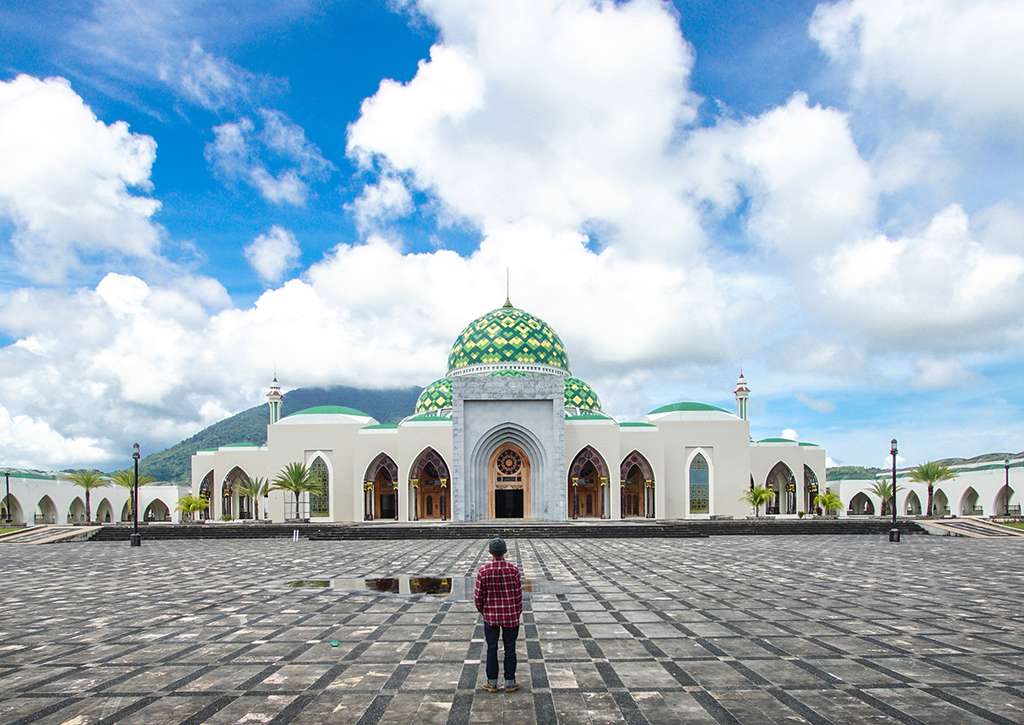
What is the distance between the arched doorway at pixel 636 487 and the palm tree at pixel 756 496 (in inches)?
183

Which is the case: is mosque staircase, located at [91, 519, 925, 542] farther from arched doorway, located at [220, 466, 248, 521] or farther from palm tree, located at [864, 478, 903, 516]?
palm tree, located at [864, 478, 903, 516]

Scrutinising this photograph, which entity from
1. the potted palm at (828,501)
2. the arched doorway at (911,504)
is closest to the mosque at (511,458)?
the potted palm at (828,501)

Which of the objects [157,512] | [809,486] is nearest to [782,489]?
[809,486]

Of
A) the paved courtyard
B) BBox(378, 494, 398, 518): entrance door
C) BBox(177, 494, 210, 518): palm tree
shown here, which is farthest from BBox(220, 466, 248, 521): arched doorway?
the paved courtyard

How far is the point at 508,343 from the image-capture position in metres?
37.2

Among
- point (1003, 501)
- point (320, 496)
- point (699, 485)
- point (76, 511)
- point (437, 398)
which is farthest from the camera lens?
point (76, 511)

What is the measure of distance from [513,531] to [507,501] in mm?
10600

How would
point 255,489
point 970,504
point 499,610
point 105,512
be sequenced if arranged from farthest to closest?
1. point 105,512
2. point 970,504
3. point 255,489
4. point 499,610

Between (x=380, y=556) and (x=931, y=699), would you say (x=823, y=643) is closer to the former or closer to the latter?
(x=931, y=699)

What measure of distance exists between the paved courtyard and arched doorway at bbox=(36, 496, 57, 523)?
31.9 metres

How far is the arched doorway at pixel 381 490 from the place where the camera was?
3584 centimetres

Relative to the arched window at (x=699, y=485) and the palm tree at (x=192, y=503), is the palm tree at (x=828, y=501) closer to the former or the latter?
the arched window at (x=699, y=485)

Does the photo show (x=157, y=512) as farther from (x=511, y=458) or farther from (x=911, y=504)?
(x=911, y=504)

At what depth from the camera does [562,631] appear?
7824 millimetres
